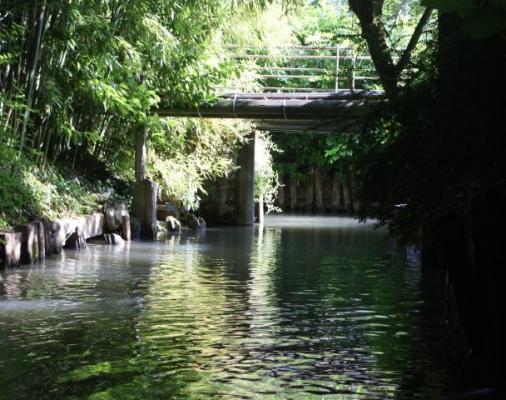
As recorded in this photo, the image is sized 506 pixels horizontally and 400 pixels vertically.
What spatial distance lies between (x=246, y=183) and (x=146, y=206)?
5855mm

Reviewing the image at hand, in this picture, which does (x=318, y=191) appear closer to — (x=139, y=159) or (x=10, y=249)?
(x=139, y=159)

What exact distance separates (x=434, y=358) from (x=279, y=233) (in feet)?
49.1

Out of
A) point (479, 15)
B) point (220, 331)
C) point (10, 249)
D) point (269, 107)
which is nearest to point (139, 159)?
point (269, 107)

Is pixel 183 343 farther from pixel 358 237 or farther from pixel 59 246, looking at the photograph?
pixel 358 237

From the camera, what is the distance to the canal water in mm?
5164

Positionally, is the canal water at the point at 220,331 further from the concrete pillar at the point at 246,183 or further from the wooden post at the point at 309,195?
the wooden post at the point at 309,195

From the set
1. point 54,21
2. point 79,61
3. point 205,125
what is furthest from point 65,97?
point 205,125

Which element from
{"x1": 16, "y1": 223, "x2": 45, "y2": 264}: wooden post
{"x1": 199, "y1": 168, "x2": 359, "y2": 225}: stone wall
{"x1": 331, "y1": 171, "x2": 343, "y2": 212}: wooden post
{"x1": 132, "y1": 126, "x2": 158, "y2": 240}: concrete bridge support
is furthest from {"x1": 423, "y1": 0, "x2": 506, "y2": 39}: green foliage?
{"x1": 331, "y1": 171, "x2": 343, "y2": 212}: wooden post

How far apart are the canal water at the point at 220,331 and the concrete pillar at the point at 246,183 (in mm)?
11136

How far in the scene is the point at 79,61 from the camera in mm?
14039

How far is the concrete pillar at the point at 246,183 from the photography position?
2395 cm

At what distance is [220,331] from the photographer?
6.94 m

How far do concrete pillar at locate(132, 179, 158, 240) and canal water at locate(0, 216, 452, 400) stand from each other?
5694 millimetres

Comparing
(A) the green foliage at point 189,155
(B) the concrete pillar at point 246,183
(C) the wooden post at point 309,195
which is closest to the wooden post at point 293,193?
(C) the wooden post at point 309,195
